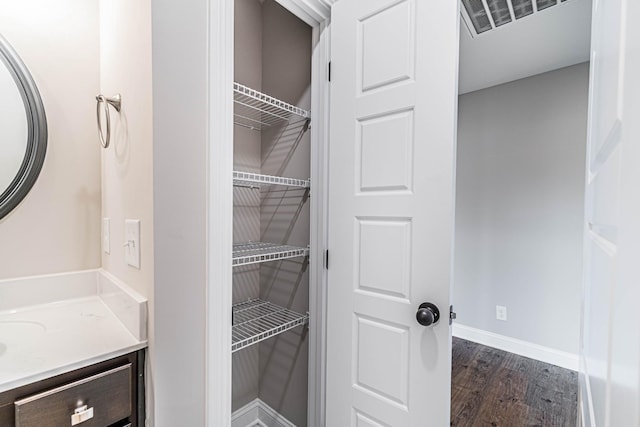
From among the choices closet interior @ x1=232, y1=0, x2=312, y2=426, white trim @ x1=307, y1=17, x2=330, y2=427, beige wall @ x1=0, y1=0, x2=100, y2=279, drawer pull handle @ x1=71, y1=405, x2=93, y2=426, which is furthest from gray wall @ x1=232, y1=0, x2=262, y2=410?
drawer pull handle @ x1=71, y1=405, x2=93, y2=426

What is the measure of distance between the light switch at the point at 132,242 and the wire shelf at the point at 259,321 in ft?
1.63

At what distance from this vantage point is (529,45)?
206 cm

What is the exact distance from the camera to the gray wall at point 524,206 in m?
2.34

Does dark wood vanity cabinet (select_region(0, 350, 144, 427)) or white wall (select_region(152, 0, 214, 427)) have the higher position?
white wall (select_region(152, 0, 214, 427))

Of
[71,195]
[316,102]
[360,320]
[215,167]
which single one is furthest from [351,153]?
[71,195]

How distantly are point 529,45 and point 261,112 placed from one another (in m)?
2.04

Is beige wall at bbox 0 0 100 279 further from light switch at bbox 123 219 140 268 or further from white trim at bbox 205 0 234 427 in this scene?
white trim at bbox 205 0 234 427

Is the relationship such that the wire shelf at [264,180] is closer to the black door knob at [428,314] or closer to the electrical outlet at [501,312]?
the black door knob at [428,314]

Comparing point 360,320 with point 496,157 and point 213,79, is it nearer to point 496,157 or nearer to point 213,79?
point 213,79

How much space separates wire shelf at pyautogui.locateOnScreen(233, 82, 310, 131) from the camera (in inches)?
54.1

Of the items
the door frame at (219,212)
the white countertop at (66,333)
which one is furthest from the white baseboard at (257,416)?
the white countertop at (66,333)

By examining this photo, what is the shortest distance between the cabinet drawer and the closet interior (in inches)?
21.0

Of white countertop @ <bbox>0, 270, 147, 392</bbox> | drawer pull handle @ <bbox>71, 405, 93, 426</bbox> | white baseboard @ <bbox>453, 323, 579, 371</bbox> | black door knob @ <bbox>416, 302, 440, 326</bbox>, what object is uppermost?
black door knob @ <bbox>416, 302, 440, 326</bbox>

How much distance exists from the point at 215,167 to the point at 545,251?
2814mm
